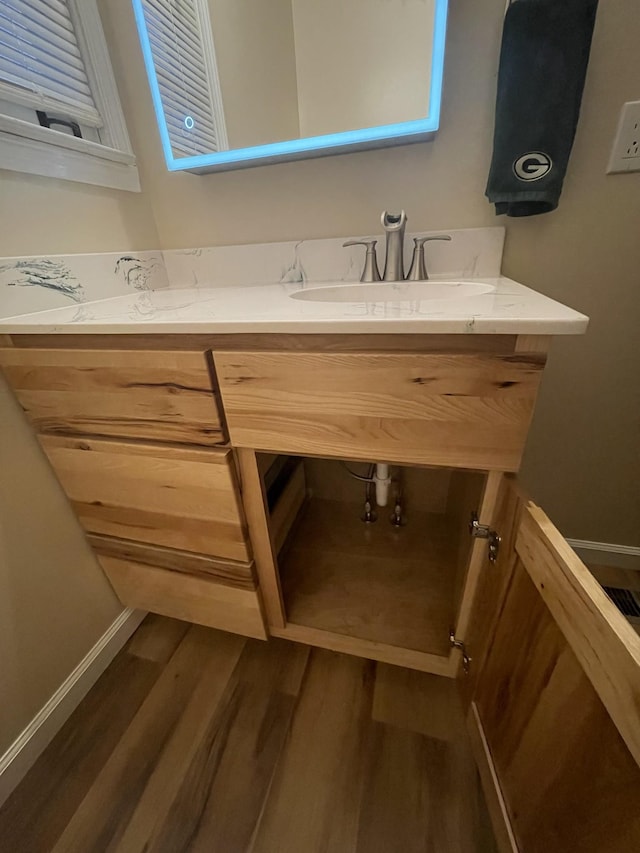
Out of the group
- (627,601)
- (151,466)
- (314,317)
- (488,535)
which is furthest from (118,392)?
(627,601)

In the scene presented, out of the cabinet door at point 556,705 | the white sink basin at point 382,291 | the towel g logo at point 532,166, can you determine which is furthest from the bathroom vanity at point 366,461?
the towel g logo at point 532,166

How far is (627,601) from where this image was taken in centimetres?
105

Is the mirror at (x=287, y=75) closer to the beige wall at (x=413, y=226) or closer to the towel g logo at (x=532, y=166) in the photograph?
the beige wall at (x=413, y=226)

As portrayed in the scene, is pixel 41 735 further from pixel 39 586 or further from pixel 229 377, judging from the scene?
pixel 229 377

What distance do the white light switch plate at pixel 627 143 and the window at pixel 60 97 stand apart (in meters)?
1.22

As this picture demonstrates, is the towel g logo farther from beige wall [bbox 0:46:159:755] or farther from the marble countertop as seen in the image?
beige wall [bbox 0:46:159:755]

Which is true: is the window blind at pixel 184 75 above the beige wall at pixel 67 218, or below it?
above

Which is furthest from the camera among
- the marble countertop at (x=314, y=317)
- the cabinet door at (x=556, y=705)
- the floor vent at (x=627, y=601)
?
the floor vent at (x=627, y=601)

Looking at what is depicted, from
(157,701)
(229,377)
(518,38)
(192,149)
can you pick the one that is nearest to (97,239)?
(192,149)

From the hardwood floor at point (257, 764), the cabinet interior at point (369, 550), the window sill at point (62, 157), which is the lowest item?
the hardwood floor at point (257, 764)

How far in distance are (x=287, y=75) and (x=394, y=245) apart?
0.50 metres

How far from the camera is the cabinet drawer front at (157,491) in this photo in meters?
0.69

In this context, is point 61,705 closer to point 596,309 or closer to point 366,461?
point 366,461

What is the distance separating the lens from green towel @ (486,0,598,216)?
648mm
